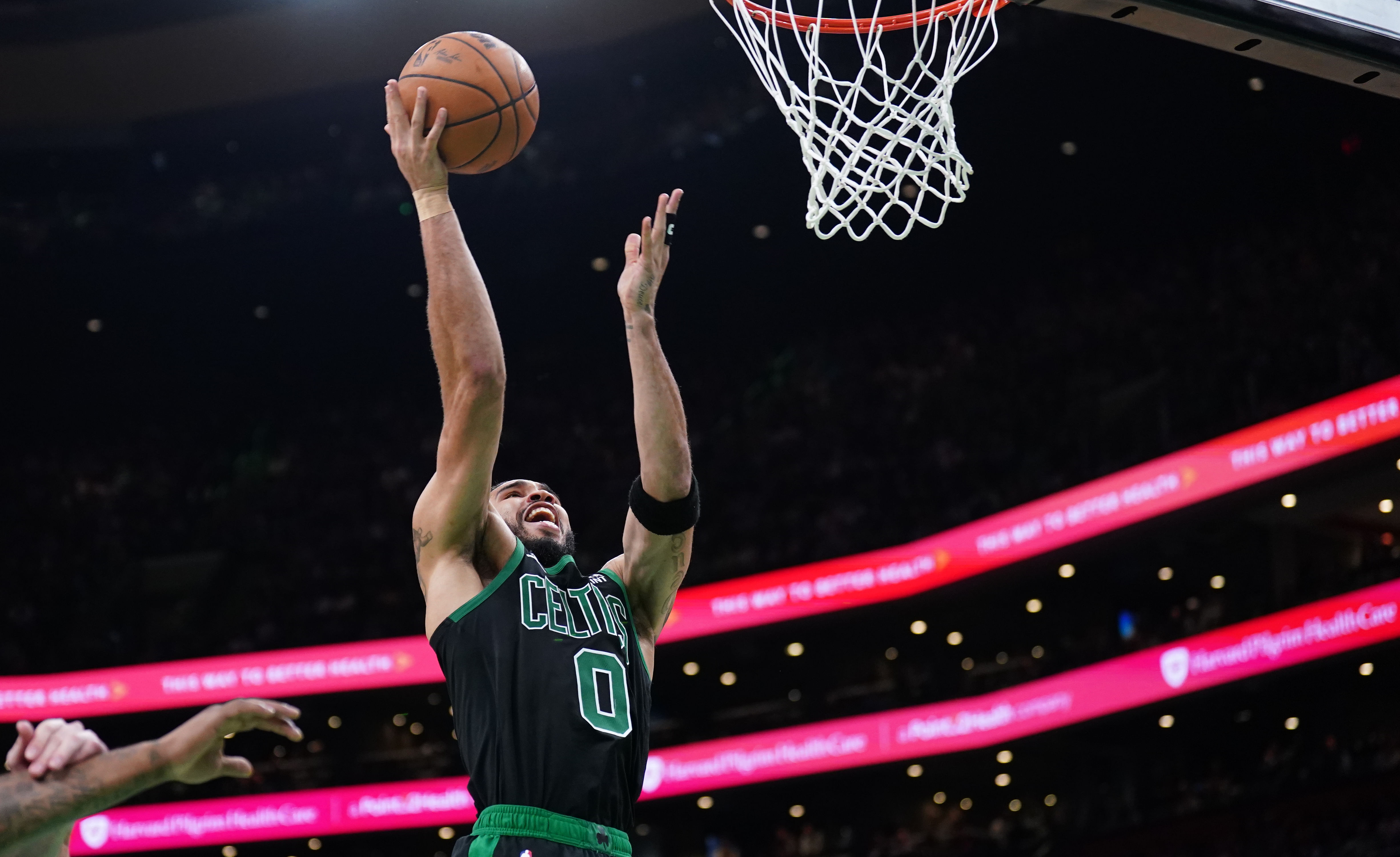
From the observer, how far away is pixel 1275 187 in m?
16.9

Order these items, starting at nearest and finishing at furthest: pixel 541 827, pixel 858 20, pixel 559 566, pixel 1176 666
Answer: pixel 541 827, pixel 559 566, pixel 858 20, pixel 1176 666

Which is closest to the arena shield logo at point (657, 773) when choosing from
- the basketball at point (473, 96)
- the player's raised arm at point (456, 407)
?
the basketball at point (473, 96)

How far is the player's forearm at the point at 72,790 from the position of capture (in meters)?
2.15

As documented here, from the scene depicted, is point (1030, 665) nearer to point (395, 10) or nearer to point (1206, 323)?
point (1206, 323)

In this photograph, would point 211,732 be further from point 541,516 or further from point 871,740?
point 871,740

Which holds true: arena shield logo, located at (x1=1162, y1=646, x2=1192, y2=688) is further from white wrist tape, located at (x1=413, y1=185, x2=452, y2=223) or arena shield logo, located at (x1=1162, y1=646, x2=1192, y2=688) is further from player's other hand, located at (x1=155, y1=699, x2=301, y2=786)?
player's other hand, located at (x1=155, y1=699, x2=301, y2=786)

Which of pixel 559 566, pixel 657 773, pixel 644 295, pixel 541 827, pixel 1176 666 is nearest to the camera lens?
pixel 541 827

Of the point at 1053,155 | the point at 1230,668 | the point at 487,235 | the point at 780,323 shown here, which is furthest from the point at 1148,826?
the point at 487,235

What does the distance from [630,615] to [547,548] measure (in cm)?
25

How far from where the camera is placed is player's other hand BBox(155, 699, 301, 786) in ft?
7.18

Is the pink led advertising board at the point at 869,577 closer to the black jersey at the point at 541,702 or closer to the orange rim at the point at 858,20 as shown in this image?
the orange rim at the point at 858,20

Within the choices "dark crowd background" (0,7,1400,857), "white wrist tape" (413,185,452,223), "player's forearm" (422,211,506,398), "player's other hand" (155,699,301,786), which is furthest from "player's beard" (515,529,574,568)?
"dark crowd background" (0,7,1400,857)

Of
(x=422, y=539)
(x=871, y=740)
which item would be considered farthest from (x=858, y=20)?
(x=871, y=740)

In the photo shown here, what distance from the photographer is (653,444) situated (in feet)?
10.7
